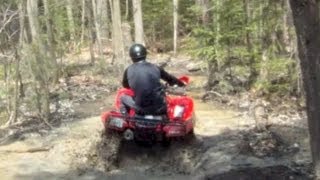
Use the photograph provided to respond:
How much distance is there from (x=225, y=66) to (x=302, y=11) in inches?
399

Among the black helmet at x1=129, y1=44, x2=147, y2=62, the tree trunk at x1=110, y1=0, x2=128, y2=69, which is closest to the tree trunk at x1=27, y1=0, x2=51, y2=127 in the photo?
the black helmet at x1=129, y1=44, x2=147, y2=62

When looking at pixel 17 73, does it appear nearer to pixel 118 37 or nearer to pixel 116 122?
pixel 116 122

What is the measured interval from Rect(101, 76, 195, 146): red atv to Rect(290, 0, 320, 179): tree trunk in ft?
11.4

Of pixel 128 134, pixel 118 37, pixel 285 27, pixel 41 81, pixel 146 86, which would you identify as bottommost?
pixel 128 134

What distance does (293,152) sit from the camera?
890 centimetres

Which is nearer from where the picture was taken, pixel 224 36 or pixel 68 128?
pixel 68 128

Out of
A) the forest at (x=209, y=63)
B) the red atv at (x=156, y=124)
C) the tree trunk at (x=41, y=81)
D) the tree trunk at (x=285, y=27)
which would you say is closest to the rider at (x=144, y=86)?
the red atv at (x=156, y=124)

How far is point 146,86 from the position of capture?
9.39 meters

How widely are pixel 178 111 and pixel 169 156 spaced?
0.76 metres

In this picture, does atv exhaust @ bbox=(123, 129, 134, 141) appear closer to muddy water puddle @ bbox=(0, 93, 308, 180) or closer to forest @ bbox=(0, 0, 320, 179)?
muddy water puddle @ bbox=(0, 93, 308, 180)

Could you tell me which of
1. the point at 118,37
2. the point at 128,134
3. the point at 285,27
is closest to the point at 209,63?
the point at 285,27

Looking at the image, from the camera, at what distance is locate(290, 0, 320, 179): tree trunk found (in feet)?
18.1

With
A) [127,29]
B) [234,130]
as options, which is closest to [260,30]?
[234,130]

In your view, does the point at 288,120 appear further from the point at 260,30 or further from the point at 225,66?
the point at 225,66
